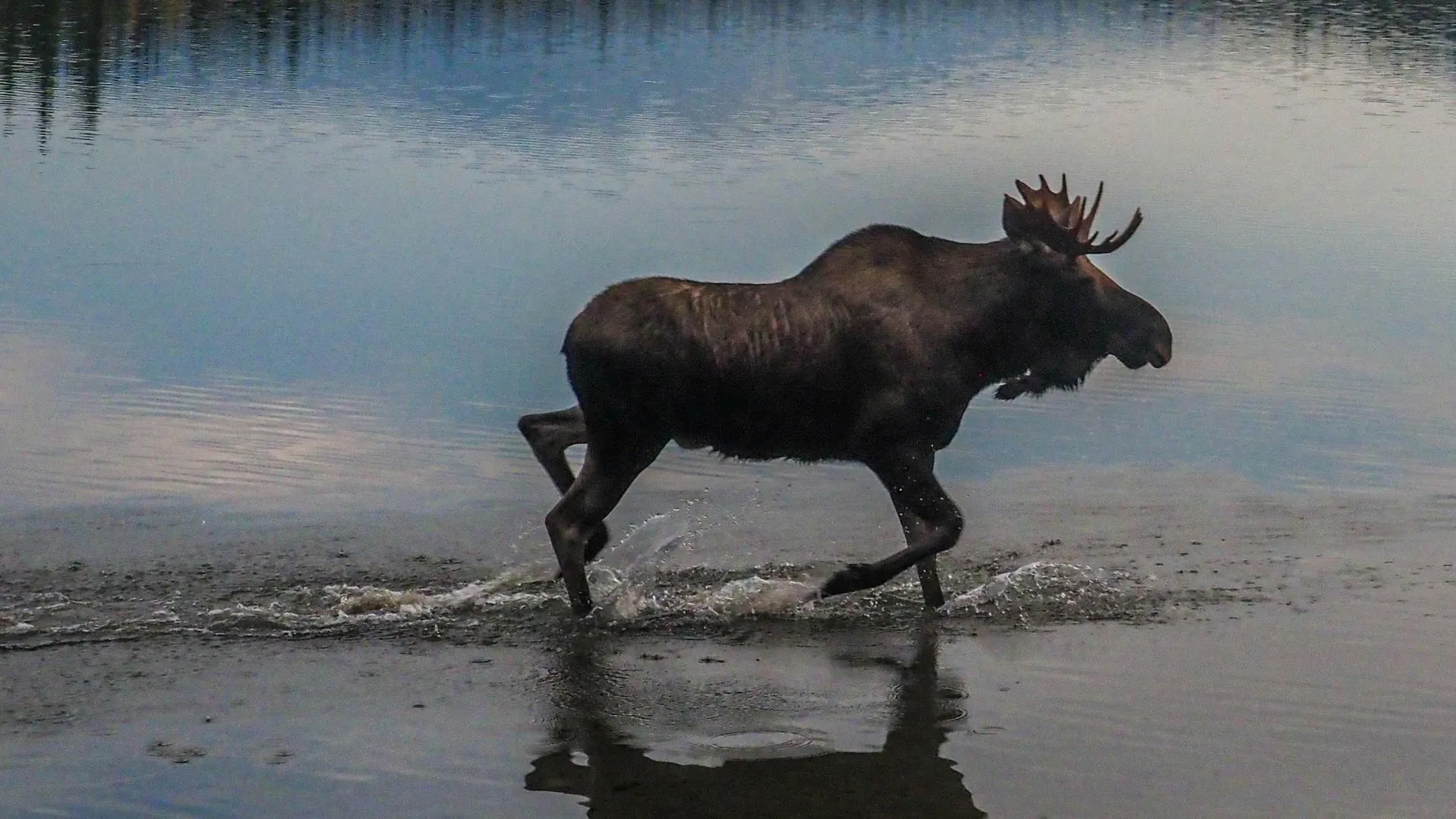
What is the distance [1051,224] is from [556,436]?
2.22m

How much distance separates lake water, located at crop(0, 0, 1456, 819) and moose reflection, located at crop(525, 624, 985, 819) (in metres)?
0.02

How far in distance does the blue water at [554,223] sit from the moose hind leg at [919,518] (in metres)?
2.58

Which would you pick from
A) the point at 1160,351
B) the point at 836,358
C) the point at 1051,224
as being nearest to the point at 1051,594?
the point at 1160,351

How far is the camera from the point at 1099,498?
11172 mm

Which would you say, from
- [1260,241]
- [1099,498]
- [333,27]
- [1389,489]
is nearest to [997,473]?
[1099,498]

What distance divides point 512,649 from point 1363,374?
7.05 meters

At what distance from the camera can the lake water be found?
7289 millimetres

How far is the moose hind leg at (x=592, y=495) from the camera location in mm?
9289

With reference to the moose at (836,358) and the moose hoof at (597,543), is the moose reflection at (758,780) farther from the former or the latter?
the moose hoof at (597,543)

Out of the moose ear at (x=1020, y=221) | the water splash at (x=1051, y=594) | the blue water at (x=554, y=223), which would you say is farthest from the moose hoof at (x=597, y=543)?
the moose ear at (x=1020, y=221)

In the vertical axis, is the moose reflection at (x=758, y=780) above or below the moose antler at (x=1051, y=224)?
below

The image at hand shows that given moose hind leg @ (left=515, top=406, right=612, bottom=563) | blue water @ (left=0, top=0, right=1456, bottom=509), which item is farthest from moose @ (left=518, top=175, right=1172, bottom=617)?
blue water @ (left=0, top=0, right=1456, bottom=509)

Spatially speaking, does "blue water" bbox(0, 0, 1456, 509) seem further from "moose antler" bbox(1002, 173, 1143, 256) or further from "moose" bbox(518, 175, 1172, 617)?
"moose antler" bbox(1002, 173, 1143, 256)

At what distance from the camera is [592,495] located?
30.7ft
